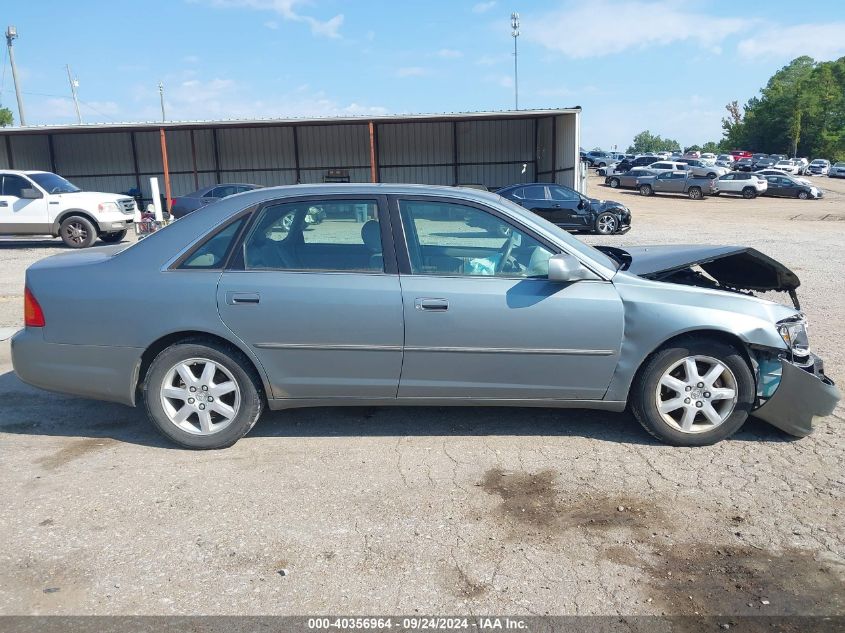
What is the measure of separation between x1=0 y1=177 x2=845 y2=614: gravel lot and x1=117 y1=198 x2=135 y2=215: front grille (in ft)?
39.0

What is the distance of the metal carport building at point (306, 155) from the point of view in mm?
30828

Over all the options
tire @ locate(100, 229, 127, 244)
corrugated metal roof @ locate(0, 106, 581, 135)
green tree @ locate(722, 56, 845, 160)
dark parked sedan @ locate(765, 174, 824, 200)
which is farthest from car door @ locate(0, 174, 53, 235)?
green tree @ locate(722, 56, 845, 160)

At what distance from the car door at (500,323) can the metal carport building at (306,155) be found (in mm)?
27027

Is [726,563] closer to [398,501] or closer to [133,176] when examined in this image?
[398,501]

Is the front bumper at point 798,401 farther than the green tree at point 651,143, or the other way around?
the green tree at point 651,143

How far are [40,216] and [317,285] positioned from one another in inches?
536

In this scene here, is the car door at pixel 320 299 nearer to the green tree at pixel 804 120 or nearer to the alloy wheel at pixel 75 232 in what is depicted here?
the alloy wheel at pixel 75 232

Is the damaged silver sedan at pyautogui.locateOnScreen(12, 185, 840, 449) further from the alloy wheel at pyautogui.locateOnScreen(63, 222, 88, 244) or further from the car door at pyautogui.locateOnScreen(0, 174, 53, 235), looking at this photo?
the car door at pyautogui.locateOnScreen(0, 174, 53, 235)

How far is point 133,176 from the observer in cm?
3102

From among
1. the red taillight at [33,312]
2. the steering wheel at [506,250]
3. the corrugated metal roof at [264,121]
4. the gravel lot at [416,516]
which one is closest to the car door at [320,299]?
the gravel lot at [416,516]

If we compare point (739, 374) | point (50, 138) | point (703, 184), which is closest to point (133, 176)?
point (50, 138)

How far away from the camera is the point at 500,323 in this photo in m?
4.14

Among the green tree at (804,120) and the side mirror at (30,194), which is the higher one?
the green tree at (804,120)

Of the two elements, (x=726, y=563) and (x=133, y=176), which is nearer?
(x=726, y=563)
